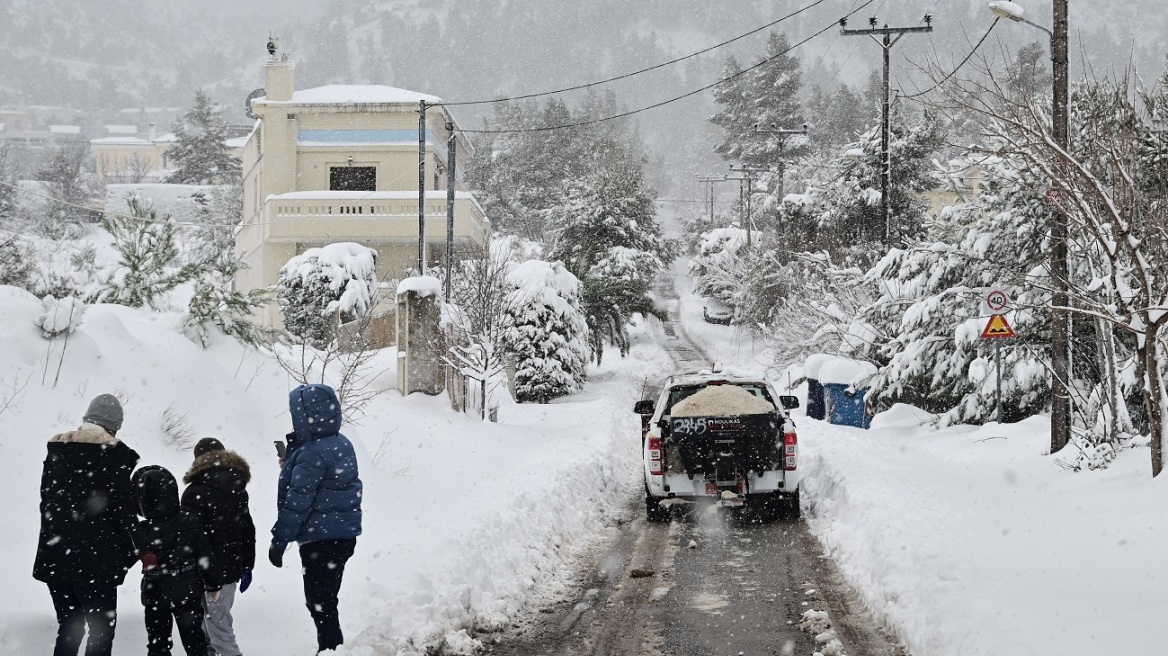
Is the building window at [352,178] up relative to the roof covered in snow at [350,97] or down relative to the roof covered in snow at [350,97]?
down

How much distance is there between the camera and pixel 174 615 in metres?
6.07

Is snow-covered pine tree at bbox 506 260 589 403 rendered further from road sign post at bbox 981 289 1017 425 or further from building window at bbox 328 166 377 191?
road sign post at bbox 981 289 1017 425

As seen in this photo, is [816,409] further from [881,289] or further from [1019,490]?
[1019,490]

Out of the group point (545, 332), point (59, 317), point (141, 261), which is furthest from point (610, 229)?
point (59, 317)

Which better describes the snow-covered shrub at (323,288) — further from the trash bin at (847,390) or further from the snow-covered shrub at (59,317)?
the snow-covered shrub at (59,317)

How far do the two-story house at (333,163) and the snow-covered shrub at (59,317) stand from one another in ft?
88.1

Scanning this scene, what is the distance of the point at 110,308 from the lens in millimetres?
12305

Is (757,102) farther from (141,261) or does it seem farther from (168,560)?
(168,560)

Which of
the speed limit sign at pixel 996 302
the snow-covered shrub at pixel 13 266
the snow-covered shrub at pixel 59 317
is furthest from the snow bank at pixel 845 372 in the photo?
the snow-covered shrub at pixel 59 317

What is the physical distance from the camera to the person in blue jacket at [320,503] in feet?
20.6

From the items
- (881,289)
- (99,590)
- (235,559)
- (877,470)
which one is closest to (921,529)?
(877,470)

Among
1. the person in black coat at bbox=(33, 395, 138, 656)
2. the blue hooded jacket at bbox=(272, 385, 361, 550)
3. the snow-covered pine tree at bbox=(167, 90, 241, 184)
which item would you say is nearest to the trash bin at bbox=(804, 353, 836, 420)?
the blue hooded jacket at bbox=(272, 385, 361, 550)

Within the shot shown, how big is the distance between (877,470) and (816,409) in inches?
443

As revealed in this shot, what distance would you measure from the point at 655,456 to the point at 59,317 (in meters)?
6.38
